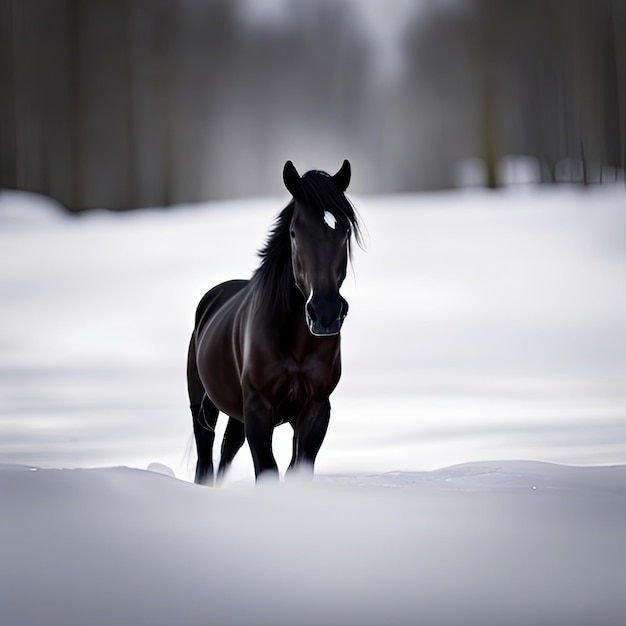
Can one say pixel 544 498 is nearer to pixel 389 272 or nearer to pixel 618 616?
pixel 618 616

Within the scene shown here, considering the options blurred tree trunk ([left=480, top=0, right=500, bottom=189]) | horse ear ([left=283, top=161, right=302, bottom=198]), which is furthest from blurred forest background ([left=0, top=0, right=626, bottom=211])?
horse ear ([left=283, top=161, right=302, bottom=198])

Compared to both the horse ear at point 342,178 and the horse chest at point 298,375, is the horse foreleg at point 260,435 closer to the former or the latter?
the horse chest at point 298,375

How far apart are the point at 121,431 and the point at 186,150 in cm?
422

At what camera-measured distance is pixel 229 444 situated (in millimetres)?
3832

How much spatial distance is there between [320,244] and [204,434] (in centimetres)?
144

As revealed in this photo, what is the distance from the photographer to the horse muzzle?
2619 millimetres

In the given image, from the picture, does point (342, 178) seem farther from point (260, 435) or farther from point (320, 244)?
point (260, 435)

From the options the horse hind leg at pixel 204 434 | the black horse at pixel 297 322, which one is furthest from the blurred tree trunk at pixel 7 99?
the black horse at pixel 297 322

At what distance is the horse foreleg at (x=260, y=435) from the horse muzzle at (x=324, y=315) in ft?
1.24

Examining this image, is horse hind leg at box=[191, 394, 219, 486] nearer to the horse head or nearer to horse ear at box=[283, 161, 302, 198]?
the horse head

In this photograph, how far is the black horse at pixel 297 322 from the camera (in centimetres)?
270

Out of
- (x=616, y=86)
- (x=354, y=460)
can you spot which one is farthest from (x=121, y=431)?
(x=616, y=86)

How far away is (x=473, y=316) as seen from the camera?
24.2 ft

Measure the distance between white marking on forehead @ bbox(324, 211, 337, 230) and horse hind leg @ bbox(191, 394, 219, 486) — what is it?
1.30 meters
